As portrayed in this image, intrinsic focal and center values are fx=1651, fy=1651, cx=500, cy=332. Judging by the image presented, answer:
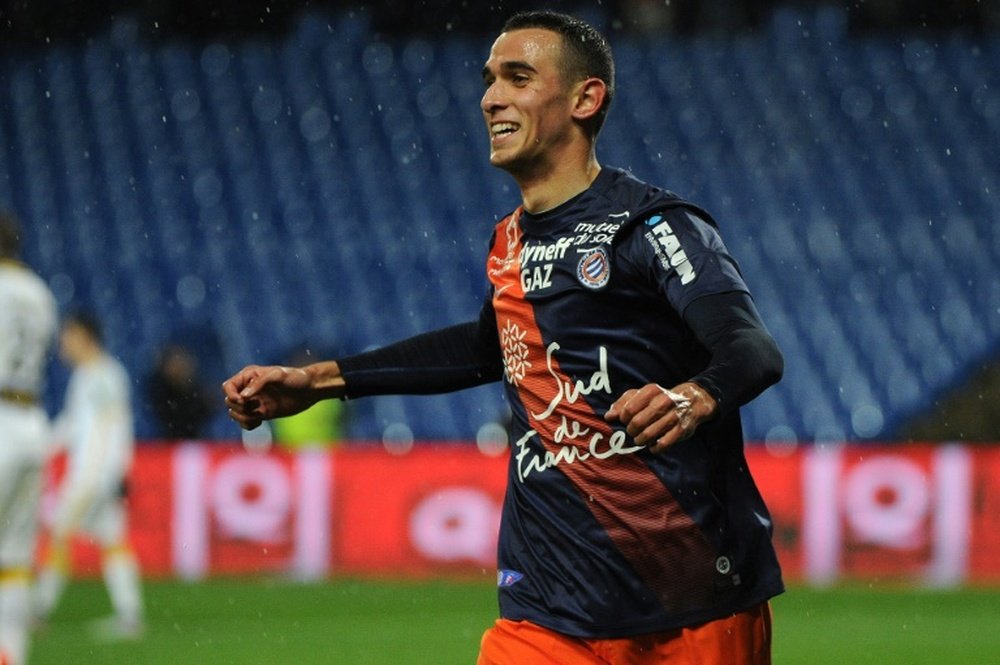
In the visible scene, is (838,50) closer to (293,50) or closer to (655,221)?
(293,50)

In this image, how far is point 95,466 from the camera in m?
9.66

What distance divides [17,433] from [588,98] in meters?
3.56

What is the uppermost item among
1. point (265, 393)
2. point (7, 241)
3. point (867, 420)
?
point (7, 241)

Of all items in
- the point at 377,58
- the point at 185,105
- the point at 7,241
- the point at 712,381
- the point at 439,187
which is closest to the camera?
the point at 712,381

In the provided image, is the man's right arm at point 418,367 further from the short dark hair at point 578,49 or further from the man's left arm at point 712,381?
the man's left arm at point 712,381

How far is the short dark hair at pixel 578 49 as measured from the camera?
357cm

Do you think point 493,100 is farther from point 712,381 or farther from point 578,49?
point 712,381

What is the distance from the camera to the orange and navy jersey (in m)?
3.31

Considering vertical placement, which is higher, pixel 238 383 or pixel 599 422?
pixel 238 383

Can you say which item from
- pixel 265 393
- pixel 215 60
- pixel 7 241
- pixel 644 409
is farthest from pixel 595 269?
pixel 215 60

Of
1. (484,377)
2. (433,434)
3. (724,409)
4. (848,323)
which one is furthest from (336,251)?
(724,409)

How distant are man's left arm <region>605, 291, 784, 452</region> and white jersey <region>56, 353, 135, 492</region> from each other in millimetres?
7164

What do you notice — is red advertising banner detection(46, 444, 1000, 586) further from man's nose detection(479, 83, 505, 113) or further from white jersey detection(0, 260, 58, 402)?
man's nose detection(479, 83, 505, 113)

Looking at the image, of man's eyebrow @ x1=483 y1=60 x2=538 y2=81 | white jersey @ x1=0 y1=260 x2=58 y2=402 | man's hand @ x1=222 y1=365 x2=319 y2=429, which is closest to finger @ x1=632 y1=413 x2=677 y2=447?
man's eyebrow @ x1=483 y1=60 x2=538 y2=81
